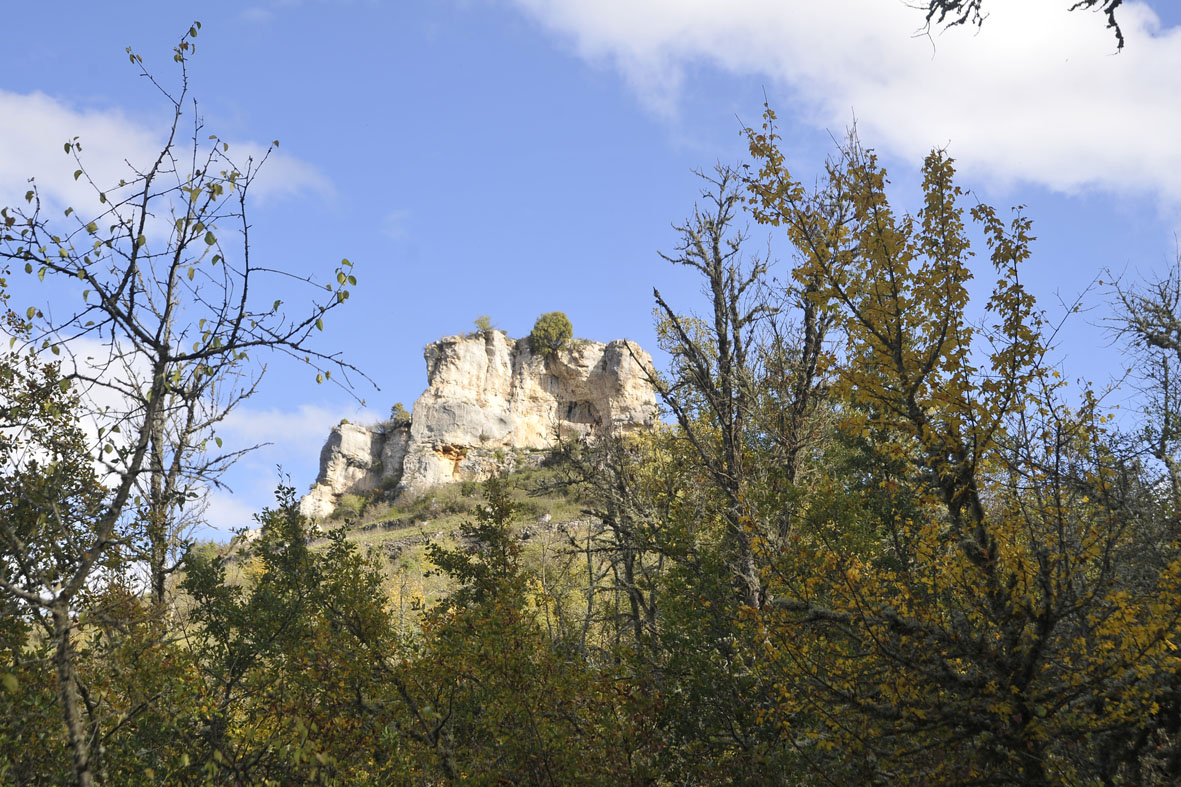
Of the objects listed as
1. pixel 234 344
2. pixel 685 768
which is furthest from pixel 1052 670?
pixel 234 344

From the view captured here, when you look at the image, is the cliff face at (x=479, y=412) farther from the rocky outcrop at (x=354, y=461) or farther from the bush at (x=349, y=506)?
the bush at (x=349, y=506)

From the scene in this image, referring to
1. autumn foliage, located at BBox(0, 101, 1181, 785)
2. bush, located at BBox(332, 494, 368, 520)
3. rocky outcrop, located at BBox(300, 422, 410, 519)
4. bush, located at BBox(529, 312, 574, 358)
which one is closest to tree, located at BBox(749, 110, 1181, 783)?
autumn foliage, located at BBox(0, 101, 1181, 785)

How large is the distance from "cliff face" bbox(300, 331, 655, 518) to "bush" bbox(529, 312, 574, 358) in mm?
676

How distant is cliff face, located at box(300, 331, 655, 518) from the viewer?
190 feet

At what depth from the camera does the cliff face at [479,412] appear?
57.8m

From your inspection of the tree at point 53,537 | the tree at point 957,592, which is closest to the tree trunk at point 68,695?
the tree at point 53,537

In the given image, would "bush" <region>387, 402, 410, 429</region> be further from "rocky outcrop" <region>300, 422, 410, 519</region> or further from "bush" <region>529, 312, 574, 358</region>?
"bush" <region>529, 312, 574, 358</region>

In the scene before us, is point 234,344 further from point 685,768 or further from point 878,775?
point 685,768

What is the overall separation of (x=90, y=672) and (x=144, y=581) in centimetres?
191

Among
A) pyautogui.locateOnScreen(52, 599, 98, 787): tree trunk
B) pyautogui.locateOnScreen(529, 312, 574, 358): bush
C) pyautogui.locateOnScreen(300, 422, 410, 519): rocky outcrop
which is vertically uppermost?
pyautogui.locateOnScreen(529, 312, 574, 358): bush

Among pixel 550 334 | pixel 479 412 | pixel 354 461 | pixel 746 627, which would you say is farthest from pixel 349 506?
pixel 746 627

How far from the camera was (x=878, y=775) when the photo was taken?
5914mm

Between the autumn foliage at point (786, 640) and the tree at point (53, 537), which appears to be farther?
the autumn foliage at point (786, 640)

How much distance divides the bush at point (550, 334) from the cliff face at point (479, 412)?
A: 68cm
